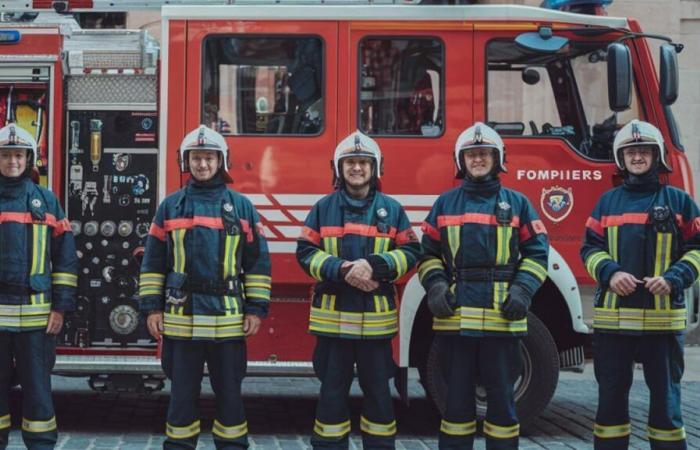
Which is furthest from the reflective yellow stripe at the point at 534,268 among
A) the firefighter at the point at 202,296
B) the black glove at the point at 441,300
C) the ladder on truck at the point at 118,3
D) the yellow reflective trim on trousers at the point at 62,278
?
the yellow reflective trim on trousers at the point at 62,278

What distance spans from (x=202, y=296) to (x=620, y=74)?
116 inches

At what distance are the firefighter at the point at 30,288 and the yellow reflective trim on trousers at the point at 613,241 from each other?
3028 millimetres

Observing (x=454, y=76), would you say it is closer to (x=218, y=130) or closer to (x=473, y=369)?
(x=218, y=130)

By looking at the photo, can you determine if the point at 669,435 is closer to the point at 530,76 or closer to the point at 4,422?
the point at 530,76

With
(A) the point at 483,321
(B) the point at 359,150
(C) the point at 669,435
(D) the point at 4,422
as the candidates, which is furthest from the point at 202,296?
(C) the point at 669,435

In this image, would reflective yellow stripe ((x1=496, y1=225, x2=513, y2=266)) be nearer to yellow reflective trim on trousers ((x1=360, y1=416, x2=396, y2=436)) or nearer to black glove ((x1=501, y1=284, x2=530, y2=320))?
black glove ((x1=501, y1=284, x2=530, y2=320))

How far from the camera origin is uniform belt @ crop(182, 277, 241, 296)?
6.22 meters

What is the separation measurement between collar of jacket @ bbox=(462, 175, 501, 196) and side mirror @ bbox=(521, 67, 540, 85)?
145 centimetres

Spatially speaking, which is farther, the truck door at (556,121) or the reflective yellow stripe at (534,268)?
the truck door at (556,121)

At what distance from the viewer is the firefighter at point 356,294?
6320 mm

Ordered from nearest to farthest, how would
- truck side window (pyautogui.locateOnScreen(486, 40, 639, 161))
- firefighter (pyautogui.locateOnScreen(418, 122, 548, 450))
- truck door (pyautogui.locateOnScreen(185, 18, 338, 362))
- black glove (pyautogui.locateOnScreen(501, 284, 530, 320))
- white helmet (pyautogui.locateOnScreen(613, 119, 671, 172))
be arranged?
1. black glove (pyautogui.locateOnScreen(501, 284, 530, 320))
2. firefighter (pyautogui.locateOnScreen(418, 122, 548, 450))
3. white helmet (pyautogui.locateOnScreen(613, 119, 671, 172))
4. truck door (pyautogui.locateOnScreen(185, 18, 338, 362))
5. truck side window (pyautogui.locateOnScreen(486, 40, 639, 161))

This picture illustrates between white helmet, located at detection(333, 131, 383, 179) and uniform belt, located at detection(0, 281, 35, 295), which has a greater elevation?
white helmet, located at detection(333, 131, 383, 179)

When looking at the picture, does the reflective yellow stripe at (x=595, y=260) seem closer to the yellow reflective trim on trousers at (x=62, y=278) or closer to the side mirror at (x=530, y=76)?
the side mirror at (x=530, y=76)

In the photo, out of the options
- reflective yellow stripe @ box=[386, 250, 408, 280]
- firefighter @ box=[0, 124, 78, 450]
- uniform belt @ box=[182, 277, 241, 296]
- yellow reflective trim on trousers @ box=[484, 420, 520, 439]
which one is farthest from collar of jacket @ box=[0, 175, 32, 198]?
yellow reflective trim on trousers @ box=[484, 420, 520, 439]
